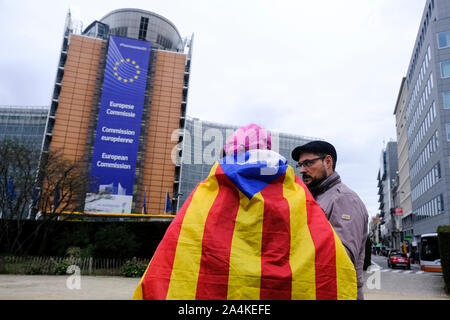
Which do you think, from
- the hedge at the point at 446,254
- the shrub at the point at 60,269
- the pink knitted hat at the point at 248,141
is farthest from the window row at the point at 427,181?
→ the pink knitted hat at the point at 248,141

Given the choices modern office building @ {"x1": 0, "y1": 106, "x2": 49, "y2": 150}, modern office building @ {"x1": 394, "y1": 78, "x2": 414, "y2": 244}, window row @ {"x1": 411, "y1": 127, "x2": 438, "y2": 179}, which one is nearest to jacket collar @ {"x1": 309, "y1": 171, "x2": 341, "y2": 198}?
window row @ {"x1": 411, "y1": 127, "x2": 438, "y2": 179}

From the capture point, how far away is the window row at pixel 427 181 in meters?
38.2

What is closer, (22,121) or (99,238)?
(99,238)

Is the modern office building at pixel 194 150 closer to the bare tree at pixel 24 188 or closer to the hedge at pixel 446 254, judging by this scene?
the bare tree at pixel 24 188

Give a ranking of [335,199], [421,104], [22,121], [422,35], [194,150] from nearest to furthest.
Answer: [335,199]
[422,35]
[421,104]
[194,150]
[22,121]

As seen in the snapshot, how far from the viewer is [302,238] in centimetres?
151

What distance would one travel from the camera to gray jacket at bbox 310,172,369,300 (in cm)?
170

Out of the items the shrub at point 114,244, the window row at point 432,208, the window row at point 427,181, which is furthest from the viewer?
the window row at point 427,181

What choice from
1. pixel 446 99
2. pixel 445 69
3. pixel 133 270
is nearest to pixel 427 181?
pixel 446 99

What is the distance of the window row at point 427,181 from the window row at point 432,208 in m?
2.02

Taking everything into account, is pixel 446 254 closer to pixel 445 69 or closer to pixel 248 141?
pixel 248 141

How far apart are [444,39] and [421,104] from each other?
30.7 ft

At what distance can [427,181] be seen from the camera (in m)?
43.2
